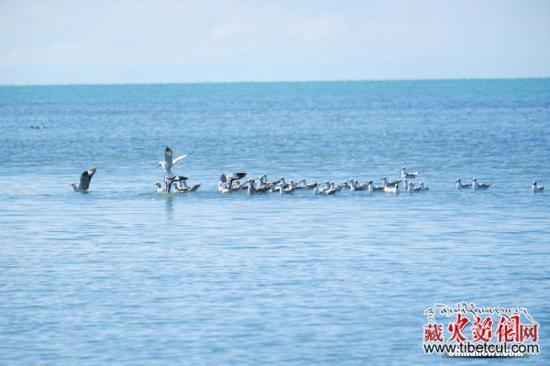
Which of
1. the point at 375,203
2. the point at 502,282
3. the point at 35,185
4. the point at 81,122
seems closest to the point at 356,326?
the point at 502,282

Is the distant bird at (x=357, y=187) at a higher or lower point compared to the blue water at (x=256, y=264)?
higher

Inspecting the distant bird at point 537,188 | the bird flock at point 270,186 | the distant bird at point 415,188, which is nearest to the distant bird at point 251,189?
the bird flock at point 270,186

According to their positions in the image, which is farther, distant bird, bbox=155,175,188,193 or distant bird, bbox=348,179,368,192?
distant bird, bbox=348,179,368,192

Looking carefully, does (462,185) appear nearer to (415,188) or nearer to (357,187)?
(415,188)

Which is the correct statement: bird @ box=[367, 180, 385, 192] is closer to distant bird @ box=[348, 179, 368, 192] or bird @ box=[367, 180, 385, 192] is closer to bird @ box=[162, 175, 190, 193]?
distant bird @ box=[348, 179, 368, 192]

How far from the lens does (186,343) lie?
22.3 metres

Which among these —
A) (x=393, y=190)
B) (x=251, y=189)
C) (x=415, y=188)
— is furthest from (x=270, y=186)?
(x=415, y=188)

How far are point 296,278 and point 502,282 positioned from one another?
4830mm

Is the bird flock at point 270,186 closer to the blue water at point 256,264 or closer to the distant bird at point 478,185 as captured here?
the distant bird at point 478,185

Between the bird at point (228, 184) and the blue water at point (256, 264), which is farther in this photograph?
the bird at point (228, 184)

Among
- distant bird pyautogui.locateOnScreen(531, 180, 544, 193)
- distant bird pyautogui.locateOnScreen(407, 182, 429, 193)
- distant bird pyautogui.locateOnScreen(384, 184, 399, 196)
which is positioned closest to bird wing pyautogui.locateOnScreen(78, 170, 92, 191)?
distant bird pyautogui.locateOnScreen(384, 184, 399, 196)

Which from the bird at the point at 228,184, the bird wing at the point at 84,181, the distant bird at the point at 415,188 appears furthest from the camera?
the bird wing at the point at 84,181

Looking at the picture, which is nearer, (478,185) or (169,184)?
(169,184)

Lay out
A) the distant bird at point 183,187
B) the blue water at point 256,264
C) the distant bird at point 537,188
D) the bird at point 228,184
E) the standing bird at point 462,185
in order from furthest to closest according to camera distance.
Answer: the standing bird at point 462,185
the distant bird at point 183,187
the bird at point 228,184
the distant bird at point 537,188
the blue water at point 256,264
